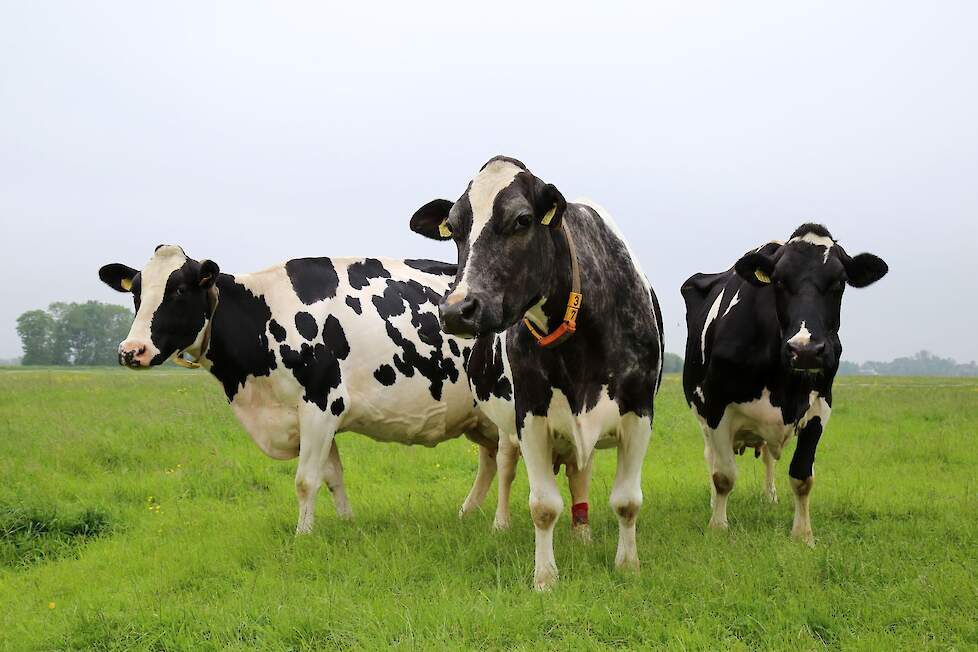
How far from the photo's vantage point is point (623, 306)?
5.57 meters

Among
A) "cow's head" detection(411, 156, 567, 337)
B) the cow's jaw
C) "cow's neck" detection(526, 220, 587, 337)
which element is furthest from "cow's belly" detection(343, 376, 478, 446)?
"cow's head" detection(411, 156, 567, 337)

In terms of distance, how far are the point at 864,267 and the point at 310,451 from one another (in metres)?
4.81

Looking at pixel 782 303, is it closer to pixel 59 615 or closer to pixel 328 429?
pixel 328 429

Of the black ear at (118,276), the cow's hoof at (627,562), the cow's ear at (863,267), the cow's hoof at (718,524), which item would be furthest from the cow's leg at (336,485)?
the cow's ear at (863,267)

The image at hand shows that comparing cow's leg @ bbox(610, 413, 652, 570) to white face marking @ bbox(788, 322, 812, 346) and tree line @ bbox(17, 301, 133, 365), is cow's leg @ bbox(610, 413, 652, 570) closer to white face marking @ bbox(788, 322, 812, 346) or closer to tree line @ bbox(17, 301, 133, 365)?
white face marking @ bbox(788, 322, 812, 346)

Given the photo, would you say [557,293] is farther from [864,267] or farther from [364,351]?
[364,351]

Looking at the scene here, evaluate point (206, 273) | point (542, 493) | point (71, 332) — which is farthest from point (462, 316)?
point (71, 332)

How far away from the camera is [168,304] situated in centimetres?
730

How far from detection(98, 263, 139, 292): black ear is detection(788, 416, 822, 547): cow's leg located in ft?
20.2

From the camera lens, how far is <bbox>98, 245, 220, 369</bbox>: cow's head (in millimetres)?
7098

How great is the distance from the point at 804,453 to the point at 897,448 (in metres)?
6.26

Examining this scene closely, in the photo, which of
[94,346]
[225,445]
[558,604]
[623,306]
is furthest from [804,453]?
[94,346]

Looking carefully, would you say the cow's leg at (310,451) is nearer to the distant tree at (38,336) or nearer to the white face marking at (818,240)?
the white face marking at (818,240)

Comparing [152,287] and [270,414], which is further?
[270,414]
